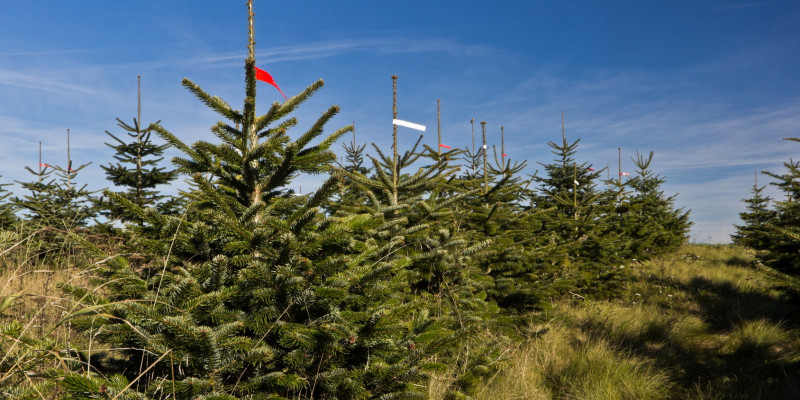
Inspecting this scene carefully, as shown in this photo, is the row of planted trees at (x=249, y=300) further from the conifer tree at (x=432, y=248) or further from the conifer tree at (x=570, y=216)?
the conifer tree at (x=570, y=216)

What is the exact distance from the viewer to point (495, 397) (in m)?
3.90

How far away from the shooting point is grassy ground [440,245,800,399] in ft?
14.5

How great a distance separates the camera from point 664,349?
590cm

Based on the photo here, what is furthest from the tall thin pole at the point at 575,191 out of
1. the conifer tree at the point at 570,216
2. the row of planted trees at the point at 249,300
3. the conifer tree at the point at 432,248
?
the row of planted trees at the point at 249,300

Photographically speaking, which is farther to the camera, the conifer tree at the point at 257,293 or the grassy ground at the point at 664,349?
the grassy ground at the point at 664,349

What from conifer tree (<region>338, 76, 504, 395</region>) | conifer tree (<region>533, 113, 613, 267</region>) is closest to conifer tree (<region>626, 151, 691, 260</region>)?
conifer tree (<region>533, 113, 613, 267</region>)

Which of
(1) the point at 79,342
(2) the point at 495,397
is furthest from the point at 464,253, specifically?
(1) the point at 79,342

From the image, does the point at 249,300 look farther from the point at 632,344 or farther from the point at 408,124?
the point at 632,344

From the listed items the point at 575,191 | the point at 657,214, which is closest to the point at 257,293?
the point at 575,191

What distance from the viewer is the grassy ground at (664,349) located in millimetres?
4410

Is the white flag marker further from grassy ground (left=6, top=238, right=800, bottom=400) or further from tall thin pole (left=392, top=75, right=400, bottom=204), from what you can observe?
grassy ground (left=6, top=238, right=800, bottom=400)

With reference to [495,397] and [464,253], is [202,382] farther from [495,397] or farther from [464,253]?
[464,253]

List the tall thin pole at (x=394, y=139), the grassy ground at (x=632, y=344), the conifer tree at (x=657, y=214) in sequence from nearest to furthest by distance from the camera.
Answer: the grassy ground at (x=632, y=344)
the tall thin pole at (x=394, y=139)
the conifer tree at (x=657, y=214)

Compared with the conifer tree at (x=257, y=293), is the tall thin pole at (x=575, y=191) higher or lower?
higher
